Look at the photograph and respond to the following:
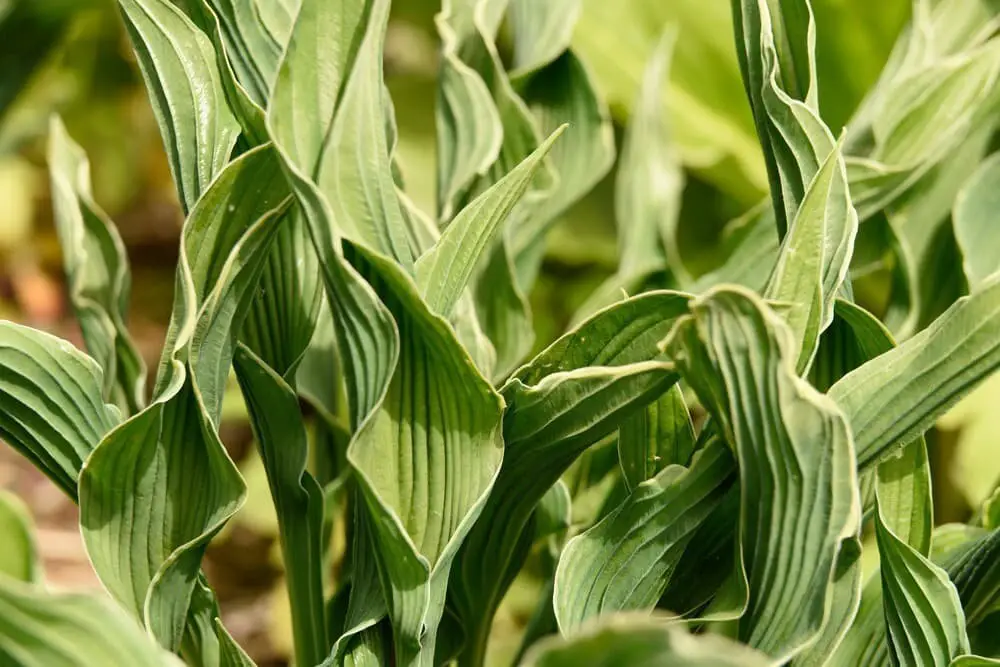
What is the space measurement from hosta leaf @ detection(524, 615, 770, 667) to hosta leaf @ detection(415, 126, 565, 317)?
6.0 inches

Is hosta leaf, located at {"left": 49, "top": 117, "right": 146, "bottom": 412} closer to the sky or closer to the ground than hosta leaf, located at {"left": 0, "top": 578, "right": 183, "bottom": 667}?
closer to the sky

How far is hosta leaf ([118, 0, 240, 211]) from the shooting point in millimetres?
368

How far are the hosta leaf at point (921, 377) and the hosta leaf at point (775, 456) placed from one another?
43 millimetres

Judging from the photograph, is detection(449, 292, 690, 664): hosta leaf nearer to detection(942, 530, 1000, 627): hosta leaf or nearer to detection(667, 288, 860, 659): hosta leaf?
detection(667, 288, 860, 659): hosta leaf

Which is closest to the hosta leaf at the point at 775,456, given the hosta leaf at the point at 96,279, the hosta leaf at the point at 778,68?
the hosta leaf at the point at 778,68

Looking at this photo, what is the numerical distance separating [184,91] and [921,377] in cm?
28

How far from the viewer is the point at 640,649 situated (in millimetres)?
228

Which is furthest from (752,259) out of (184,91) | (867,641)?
(184,91)

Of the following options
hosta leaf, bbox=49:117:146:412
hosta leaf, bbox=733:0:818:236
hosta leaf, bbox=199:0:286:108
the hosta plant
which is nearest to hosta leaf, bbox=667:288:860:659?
the hosta plant

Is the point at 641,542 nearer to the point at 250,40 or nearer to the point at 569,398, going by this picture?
the point at 569,398

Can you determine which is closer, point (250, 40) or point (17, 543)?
point (17, 543)

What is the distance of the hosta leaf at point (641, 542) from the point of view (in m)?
0.36

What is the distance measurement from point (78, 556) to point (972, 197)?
3.54 ft

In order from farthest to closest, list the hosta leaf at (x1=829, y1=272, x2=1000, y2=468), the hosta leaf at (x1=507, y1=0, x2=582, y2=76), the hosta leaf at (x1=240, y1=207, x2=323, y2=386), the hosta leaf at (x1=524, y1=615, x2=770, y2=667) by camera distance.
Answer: the hosta leaf at (x1=507, y1=0, x2=582, y2=76) < the hosta leaf at (x1=240, y1=207, x2=323, y2=386) < the hosta leaf at (x1=829, y1=272, x2=1000, y2=468) < the hosta leaf at (x1=524, y1=615, x2=770, y2=667)
